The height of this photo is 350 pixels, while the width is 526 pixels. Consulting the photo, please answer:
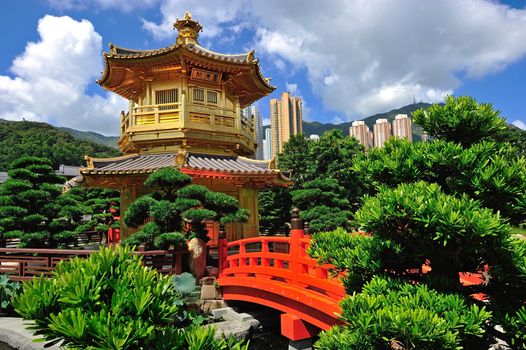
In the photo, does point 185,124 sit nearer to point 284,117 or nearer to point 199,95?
point 199,95

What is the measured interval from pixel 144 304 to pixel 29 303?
39.2 inches

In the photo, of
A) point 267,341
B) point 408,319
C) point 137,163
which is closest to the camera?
point 408,319

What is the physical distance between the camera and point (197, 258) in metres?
9.81

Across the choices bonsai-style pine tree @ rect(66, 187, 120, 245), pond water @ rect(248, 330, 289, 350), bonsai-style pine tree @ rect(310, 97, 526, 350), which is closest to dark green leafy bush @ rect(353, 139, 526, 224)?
bonsai-style pine tree @ rect(310, 97, 526, 350)

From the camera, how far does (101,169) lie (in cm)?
1279

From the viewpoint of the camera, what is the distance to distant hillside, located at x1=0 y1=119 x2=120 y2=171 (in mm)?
71938

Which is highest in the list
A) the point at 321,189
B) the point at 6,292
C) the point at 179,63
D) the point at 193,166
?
the point at 179,63

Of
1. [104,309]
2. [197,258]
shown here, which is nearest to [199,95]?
[197,258]

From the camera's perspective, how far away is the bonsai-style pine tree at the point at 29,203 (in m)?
12.1

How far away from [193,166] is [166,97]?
403cm

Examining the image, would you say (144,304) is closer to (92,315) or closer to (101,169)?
(92,315)

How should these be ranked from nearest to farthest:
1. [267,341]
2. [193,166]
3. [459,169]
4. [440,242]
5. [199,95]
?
1. [440,242]
2. [459,169]
3. [267,341]
4. [193,166]
5. [199,95]

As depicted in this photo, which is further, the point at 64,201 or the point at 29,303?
the point at 64,201

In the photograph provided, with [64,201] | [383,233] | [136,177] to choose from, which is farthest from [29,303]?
[64,201]
